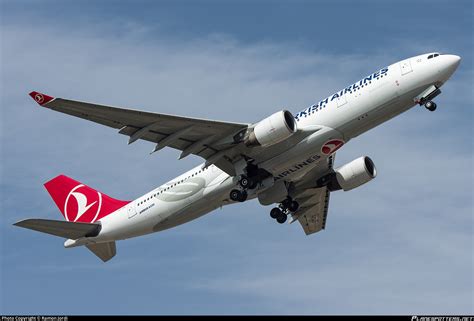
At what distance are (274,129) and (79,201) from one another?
1510 centimetres

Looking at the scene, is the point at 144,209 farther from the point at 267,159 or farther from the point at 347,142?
the point at 347,142

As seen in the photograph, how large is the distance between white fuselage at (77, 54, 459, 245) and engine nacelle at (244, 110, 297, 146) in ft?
3.36

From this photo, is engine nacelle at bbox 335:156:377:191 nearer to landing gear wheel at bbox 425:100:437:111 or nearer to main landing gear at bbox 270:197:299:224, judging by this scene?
main landing gear at bbox 270:197:299:224

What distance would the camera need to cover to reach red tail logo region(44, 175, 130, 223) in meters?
56.9

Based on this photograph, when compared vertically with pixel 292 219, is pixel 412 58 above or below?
above

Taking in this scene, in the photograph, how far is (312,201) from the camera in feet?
192

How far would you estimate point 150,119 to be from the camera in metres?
48.2

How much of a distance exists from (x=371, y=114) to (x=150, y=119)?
34.5 feet

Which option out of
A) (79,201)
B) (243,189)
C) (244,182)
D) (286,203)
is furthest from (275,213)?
(79,201)

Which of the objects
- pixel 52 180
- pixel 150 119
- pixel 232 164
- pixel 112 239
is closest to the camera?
pixel 150 119

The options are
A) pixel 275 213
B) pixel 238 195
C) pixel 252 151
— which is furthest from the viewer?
pixel 275 213

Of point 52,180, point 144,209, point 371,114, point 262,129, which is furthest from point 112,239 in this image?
point 371,114

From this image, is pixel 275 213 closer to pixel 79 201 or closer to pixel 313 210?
pixel 313 210

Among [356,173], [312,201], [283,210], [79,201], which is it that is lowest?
[283,210]
